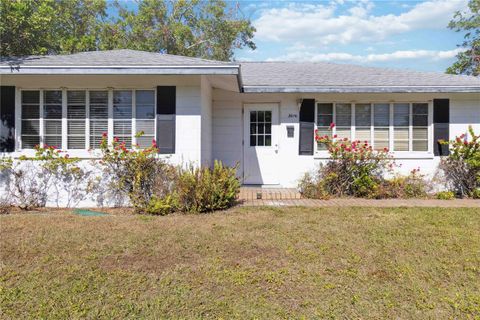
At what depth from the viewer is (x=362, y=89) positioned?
28.4 ft

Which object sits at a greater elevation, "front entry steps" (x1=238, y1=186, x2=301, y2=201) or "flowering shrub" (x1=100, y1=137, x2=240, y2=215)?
"flowering shrub" (x1=100, y1=137, x2=240, y2=215)

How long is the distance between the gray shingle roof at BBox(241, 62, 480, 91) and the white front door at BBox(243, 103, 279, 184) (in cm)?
88

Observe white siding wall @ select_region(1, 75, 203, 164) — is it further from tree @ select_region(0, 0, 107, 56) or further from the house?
tree @ select_region(0, 0, 107, 56)

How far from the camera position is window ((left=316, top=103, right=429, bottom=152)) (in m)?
9.19

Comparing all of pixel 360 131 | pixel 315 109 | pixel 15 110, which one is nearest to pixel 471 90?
pixel 360 131

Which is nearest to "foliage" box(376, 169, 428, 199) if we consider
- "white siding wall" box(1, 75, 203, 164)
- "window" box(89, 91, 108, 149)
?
"white siding wall" box(1, 75, 203, 164)

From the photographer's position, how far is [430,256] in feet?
14.1

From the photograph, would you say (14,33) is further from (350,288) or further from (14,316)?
(350,288)

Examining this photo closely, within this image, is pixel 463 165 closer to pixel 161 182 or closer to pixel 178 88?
pixel 178 88

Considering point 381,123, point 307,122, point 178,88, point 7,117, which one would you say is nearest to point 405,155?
point 381,123

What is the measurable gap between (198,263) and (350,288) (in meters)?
1.77

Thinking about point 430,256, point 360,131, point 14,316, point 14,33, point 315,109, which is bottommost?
point 14,316

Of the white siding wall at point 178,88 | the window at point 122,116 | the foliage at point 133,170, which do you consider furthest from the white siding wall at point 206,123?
the window at point 122,116

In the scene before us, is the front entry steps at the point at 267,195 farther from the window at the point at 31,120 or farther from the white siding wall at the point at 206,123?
the window at the point at 31,120
